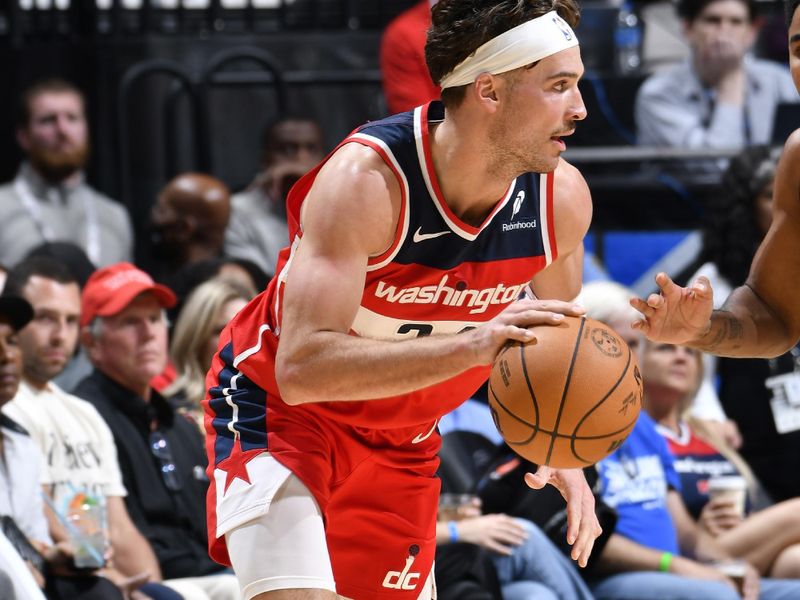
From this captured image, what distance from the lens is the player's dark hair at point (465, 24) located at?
3.48 metres

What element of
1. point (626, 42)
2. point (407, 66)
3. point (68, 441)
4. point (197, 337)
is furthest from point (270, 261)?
point (626, 42)

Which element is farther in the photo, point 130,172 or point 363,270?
point 130,172

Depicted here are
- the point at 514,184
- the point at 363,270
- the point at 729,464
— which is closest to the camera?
the point at 363,270

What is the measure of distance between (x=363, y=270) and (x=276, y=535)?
2.36 feet

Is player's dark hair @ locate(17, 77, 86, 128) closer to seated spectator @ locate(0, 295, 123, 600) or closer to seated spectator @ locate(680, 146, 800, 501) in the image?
seated spectator @ locate(0, 295, 123, 600)

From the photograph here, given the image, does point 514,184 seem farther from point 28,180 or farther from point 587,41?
point 587,41

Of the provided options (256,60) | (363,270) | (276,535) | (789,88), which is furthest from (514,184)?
(789,88)

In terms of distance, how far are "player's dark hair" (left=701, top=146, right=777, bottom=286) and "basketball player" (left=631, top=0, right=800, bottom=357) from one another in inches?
118

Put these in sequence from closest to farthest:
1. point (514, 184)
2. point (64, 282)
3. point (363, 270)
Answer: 1. point (363, 270)
2. point (514, 184)
3. point (64, 282)

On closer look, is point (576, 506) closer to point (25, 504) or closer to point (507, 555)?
point (507, 555)

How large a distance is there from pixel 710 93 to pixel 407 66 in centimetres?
198

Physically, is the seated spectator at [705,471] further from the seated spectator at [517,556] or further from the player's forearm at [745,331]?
the player's forearm at [745,331]

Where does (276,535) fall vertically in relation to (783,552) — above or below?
above

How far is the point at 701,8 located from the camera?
8234mm
